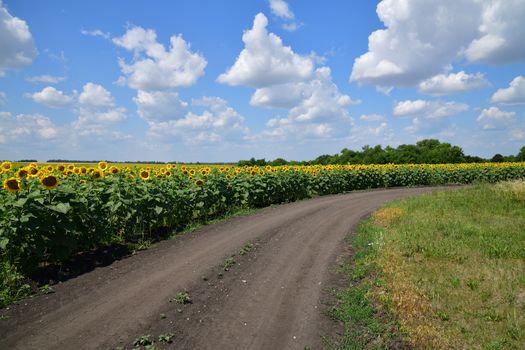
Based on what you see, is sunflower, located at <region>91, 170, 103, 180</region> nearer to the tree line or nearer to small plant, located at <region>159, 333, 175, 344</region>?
small plant, located at <region>159, 333, 175, 344</region>

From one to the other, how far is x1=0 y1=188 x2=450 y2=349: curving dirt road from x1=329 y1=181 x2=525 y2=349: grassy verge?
0.74 m

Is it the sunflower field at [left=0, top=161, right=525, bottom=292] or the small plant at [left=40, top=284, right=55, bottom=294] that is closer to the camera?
the small plant at [left=40, top=284, right=55, bottom=294]

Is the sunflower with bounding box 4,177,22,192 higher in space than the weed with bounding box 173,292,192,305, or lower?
higher

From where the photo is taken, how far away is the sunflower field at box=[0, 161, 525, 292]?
26.6 ft

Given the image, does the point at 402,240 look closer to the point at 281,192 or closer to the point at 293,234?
the point at 293,234

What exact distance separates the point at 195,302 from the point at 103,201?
5.07 m

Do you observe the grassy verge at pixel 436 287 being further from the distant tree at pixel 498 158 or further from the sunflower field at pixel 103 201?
the distant tree at pixel 498 158

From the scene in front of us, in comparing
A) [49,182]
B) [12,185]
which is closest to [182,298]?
[49,182]

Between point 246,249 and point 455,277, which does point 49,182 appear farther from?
point 455,277

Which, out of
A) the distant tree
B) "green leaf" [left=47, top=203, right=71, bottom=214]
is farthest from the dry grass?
the distant tree

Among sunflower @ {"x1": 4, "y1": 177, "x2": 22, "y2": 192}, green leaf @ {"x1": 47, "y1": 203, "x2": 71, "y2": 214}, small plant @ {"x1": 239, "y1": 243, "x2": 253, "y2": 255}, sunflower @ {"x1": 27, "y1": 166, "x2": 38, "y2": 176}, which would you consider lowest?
small plant @ {"x1": 239, "y1": 243, "x2": 253, "y2": 255}

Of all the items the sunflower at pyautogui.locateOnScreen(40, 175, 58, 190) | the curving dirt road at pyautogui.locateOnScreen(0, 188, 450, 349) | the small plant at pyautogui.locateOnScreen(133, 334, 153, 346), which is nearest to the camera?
the small plant at pyautogui.locateOnScreen(133, 334, 153, 346)

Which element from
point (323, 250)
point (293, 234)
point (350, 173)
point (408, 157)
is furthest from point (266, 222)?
point (408, 157)

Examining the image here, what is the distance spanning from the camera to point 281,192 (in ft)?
74.7
